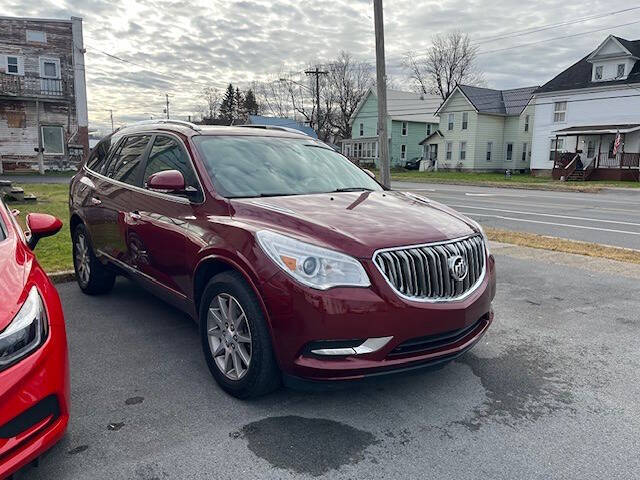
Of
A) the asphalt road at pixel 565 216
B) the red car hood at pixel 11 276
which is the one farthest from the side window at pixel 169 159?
the asphalt road at pixel 565 216

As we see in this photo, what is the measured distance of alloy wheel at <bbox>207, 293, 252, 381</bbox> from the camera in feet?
10.8

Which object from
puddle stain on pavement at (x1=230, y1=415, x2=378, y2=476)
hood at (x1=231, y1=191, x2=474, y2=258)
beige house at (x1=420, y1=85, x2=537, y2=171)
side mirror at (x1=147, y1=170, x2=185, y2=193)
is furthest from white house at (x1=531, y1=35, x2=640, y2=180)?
puddle stain on pavement at (x1=230, y1=415, x2=378, y2=476)

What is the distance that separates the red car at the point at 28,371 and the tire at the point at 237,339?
39.9 inches

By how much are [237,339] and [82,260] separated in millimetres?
3311

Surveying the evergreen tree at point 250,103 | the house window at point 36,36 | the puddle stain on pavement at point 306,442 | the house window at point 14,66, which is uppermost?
the evergreen tree at point 250,103

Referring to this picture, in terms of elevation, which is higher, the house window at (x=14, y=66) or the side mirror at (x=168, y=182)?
the house window at (x=14, y=66)

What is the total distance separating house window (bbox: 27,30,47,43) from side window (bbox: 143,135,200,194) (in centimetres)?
3188

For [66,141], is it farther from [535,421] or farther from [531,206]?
[535,421]

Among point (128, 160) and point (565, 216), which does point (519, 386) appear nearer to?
point (128, 160)

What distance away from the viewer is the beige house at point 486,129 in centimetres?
4500

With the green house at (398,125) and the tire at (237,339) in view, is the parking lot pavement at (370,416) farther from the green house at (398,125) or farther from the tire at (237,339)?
the green house at (398,125)

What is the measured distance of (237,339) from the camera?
3344 mm

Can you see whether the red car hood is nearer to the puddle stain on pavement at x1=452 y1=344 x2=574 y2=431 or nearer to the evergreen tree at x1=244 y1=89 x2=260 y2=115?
the puddle stain on pavement at x1=452 y1=344 x2=574 y2=431

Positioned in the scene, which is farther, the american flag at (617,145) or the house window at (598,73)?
the house window at (598,73)
